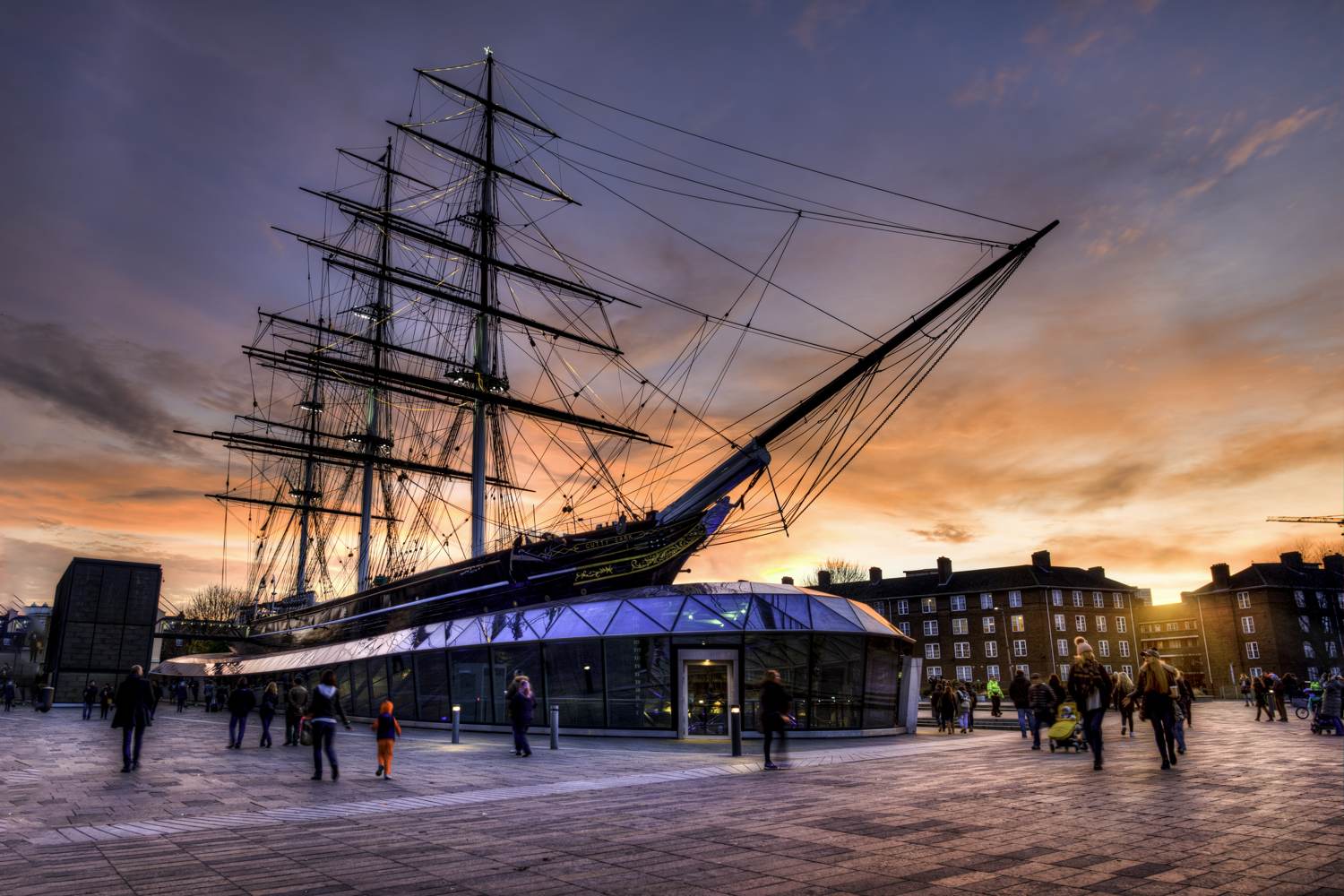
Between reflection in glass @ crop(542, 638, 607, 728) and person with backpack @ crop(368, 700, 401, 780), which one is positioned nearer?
person with backpack @ crop(368, 700, 401, 780)

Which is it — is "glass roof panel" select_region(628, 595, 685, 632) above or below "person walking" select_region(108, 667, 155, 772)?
above

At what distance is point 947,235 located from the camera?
1880cm

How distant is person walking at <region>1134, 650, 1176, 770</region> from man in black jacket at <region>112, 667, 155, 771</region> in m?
16.4

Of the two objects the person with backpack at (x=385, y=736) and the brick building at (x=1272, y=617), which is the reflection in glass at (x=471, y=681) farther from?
the brick building at (x=1272, y=617)

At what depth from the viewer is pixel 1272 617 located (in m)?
77.9

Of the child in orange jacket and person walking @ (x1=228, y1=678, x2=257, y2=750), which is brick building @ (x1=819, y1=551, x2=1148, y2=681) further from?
the child in orange jacket

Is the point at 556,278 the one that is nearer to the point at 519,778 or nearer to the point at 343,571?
the point at 519,778

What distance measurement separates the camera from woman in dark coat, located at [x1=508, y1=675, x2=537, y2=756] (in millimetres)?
15977

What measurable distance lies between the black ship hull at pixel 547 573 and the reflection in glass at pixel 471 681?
4.17 meters

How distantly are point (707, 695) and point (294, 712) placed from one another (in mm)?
10741

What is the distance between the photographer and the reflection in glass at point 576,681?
73.1 feet

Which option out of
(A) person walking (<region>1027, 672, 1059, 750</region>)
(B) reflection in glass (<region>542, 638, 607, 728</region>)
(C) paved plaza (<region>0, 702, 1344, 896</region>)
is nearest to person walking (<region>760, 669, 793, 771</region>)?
(C) paved plaza (<region>0, 702, 1344, 896</region>)

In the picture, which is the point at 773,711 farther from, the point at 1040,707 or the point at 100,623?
the point at 100,623

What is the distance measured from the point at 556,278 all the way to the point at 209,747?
93.0ft
